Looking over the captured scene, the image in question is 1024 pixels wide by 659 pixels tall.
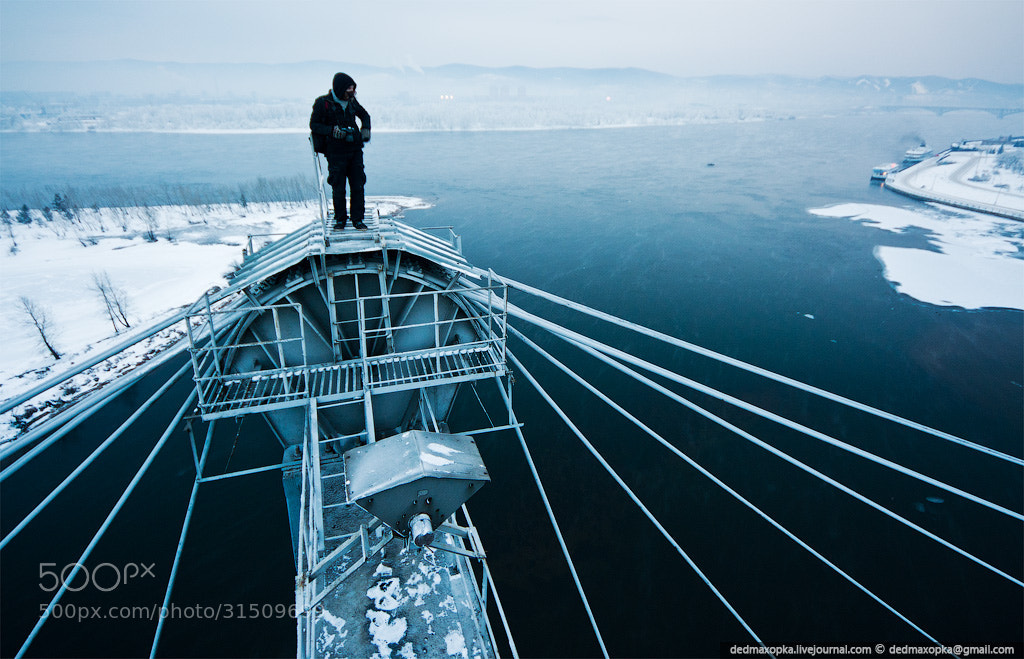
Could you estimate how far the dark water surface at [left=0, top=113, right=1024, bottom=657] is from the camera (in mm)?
13359

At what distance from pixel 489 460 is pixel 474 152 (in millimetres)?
77957

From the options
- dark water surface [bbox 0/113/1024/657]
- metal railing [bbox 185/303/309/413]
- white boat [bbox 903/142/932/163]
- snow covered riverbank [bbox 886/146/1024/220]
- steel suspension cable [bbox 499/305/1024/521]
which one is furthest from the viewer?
white boat [bbox 903/142/932/163]

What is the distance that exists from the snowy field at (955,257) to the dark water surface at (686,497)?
6.35ft

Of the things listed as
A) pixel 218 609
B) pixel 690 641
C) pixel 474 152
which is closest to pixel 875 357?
pixel 690 641

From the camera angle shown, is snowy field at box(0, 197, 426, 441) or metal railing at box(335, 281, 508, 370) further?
snowy field at box(0, 197, 426, 441)

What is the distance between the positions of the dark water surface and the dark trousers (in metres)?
9.13

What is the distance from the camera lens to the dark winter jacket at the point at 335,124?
799 cm

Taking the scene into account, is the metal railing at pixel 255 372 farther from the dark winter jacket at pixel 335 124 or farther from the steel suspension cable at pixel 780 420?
the steel suspension cable at pixel 780 420

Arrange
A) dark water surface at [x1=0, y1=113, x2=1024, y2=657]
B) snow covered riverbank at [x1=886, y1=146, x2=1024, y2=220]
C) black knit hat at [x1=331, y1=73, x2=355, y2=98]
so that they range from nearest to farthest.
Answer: black knit hat at [x1=331, y1=73, x2=355, y2=98] < dark water surface at [x1=0, y1=113, x2=1024, y2=657] < snow covered riverbank at [x1=886, y1=146, x2=1024, y2=220]

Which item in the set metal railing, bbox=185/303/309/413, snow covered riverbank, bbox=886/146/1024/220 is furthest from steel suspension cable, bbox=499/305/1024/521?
snow covered riverbank, bbox=886/146/1024/220

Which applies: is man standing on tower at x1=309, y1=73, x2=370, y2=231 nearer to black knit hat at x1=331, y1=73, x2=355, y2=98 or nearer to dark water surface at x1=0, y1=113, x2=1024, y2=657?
black knit hat at x1=331, y1=73, x2=355, y2=98

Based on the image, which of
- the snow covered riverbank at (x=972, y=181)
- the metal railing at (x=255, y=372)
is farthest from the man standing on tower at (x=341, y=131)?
the snow covered riverbank at (x=972, y=181)

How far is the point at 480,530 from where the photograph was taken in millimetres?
15508

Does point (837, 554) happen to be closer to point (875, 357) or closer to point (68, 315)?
point (875, 357)
